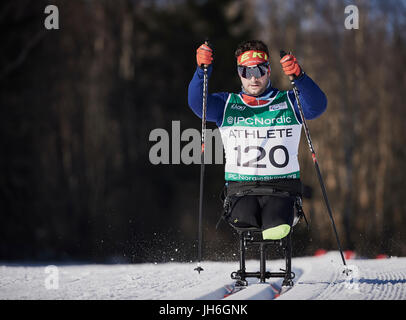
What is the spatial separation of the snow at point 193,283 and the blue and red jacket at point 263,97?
1143 mm

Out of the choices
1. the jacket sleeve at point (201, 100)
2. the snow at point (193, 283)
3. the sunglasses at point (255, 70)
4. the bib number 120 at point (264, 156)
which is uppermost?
the sunglasses at point (255, 70)

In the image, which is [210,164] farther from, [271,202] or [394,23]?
[271,202]

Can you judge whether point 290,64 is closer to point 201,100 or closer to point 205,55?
point 205,55

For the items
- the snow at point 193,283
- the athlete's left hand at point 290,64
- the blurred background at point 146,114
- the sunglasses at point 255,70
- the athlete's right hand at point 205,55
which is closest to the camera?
the snow at point 193,283

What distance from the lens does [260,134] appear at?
3.58 meters

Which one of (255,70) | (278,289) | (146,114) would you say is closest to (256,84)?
(255,70)

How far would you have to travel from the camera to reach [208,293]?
333 cm

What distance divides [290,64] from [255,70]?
1.00 feet

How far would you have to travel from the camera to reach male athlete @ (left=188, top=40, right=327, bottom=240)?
3.46m

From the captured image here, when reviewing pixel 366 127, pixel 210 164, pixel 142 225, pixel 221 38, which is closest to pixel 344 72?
pixel 366 127

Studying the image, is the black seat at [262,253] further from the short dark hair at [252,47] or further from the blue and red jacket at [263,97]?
the short dark hair at [252,47]

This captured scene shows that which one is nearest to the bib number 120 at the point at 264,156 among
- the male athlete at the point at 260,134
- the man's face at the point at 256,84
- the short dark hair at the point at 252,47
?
the male athlete at the point at 260,134

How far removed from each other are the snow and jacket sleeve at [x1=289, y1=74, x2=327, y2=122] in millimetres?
1164

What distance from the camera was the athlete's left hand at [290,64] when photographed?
135 inches
